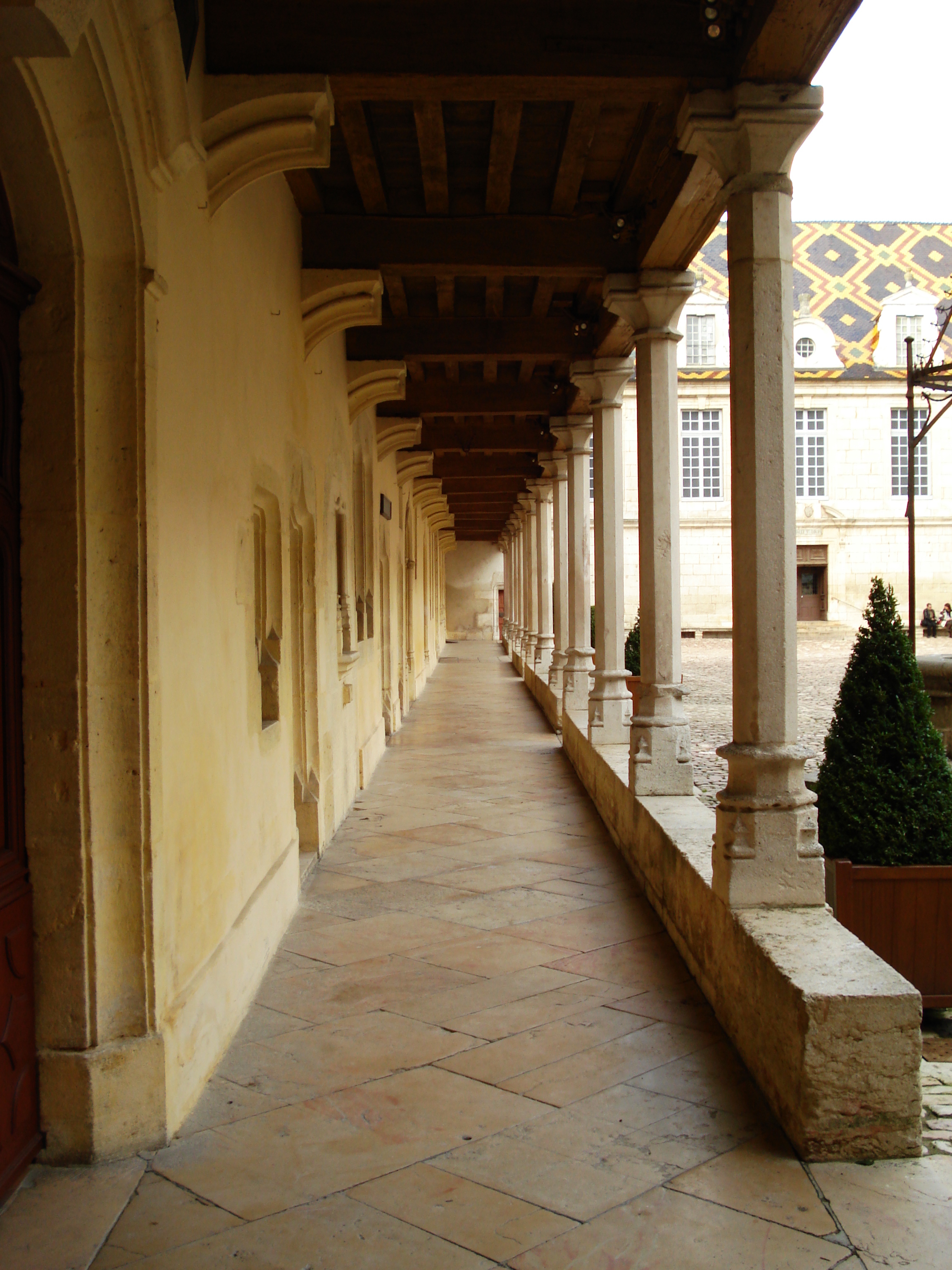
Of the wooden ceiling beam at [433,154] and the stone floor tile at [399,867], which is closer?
the wooden ceiling beam at [433,154]

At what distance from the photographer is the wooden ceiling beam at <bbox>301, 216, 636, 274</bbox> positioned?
17.0 feet

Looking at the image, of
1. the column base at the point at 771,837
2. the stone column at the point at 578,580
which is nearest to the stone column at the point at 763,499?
the column base at the point at 771,837

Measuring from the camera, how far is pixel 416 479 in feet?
48.1

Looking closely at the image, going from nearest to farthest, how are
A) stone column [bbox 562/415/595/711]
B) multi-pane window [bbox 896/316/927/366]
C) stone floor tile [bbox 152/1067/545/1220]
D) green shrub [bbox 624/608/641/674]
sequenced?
stone floor tile [bbox 152/1067/545/1220] < stone column [bbox 562/415/595/711] < green shrub [bbox 624/608/641/674] < multi-pane window [bbox 896/316/927/366]

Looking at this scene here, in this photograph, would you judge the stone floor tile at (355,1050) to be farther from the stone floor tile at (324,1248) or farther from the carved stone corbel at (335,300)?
the carved stone corbel at (335,300)

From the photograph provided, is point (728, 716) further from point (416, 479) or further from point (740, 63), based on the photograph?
point (740, 63)

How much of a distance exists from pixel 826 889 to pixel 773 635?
1.22 meters

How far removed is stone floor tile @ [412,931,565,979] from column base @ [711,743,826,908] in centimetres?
95

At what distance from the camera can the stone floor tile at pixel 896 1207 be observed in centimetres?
214

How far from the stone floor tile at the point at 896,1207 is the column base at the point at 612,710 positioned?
15.4 feet

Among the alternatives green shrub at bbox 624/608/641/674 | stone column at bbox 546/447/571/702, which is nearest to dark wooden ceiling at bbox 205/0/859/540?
stone column at bbox 546/447/571/702

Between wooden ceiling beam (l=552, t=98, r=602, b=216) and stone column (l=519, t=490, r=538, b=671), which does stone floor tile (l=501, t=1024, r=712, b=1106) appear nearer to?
wooden ceiling beam (l=552, t=98, r=602, b=216)

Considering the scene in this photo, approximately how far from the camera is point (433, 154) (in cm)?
439

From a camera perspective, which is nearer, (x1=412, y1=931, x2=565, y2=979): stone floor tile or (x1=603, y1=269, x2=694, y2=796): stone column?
(x1=412, y1=931, x2=565, y2=979): stone floor tile
